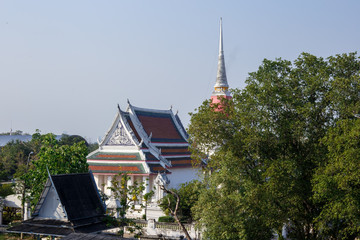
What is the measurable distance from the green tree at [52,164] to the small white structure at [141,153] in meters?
7.89

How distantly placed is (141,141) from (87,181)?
14525 millimetres

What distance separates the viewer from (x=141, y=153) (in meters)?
34.0

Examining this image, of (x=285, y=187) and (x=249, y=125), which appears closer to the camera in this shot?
(x=285, y=187)

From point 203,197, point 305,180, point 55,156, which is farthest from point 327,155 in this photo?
point 55,156

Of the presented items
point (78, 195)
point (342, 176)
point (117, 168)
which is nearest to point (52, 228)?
point (78, 195)

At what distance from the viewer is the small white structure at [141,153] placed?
33594 mm

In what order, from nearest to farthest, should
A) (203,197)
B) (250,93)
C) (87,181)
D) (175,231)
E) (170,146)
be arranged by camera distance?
(203,197) < (250,93) < (87,181) < (175,231) < (170,146)

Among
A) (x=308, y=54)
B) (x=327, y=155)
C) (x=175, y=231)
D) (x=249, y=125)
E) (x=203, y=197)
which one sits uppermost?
(x=308, y=54)

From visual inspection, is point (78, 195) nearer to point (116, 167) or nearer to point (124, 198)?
point (124, 198)

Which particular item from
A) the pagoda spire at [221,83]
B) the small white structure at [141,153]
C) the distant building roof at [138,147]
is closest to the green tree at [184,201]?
the small white structure at [141,153]

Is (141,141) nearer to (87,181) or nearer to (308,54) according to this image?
(87,181)

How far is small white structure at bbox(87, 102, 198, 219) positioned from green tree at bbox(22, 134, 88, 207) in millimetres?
7886

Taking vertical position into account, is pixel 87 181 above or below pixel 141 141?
below

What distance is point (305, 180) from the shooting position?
1642cm
